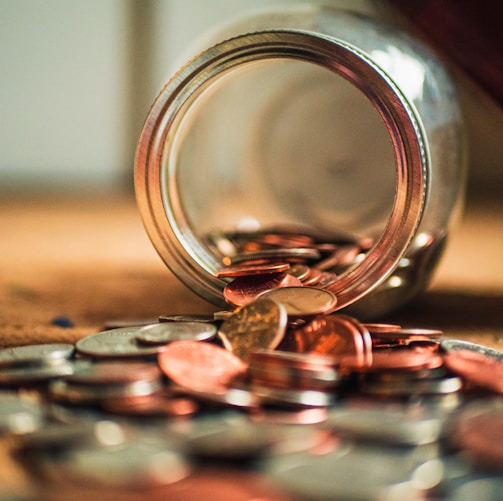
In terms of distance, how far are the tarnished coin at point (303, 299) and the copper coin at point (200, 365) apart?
0.09m

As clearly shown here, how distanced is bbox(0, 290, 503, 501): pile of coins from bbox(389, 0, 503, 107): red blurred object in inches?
23.7

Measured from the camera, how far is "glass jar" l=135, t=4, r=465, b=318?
0.86m

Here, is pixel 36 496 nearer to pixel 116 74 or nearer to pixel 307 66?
pixel 307 66

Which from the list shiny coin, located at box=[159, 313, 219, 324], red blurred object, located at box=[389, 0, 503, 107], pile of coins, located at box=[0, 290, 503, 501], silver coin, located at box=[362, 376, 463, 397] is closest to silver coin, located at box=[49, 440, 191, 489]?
pile of coins, located at box=[0, 290, 503, 501]

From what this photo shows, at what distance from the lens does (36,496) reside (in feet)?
1.65

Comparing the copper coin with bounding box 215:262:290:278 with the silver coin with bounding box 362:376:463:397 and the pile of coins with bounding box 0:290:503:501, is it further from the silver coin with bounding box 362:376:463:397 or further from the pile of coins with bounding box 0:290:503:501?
the silver coin with bounding box 362:376:463:397

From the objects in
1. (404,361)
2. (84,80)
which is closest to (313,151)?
(404,361)

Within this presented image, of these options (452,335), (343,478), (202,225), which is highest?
(202,225)

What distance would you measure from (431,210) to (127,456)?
0.60 metres

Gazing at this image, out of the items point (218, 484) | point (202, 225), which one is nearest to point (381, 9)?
point (202, 225)

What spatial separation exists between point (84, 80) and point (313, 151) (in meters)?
2.41

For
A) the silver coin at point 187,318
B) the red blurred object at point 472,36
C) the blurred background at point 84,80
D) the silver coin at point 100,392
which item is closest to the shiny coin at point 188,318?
the silver coin at point 187,318

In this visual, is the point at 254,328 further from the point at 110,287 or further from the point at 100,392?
the point at 110,287

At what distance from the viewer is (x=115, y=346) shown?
771 millimetres
